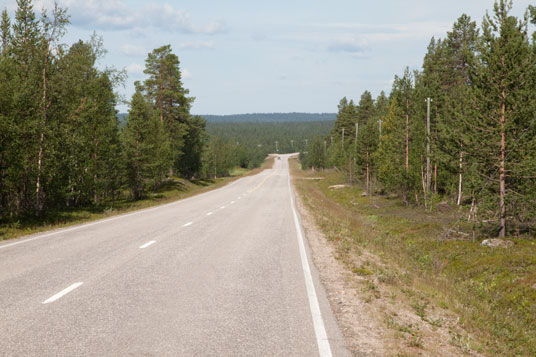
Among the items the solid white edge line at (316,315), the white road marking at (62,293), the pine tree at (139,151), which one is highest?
the pine tree at (139,151)

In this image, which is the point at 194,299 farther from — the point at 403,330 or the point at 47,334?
the point at 403,330

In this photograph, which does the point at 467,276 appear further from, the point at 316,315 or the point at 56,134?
the point at 56,134

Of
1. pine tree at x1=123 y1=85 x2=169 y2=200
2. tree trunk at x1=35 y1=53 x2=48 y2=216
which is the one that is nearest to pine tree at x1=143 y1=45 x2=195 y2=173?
pine tree at x1=123 y1=85 x2=169 y2=200

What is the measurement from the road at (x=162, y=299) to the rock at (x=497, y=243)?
9.23 meters

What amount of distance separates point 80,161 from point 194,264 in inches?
809

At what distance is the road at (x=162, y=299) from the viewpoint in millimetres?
5320

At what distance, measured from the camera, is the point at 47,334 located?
548cm

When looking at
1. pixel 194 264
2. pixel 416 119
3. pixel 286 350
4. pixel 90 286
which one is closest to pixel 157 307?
pixel 90 286

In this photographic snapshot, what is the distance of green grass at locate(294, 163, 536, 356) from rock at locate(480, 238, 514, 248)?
31 centimetres

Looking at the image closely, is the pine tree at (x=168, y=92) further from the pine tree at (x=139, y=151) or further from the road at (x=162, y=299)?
the road at (x=162, y=299)

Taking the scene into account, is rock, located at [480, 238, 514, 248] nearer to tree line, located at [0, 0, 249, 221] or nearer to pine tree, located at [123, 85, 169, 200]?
tree line, located at [0, 0, 249, 221]

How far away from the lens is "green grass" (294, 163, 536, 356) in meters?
7.96

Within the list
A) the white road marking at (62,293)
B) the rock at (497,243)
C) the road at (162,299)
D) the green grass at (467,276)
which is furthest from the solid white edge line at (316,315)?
the rock at (497,243)

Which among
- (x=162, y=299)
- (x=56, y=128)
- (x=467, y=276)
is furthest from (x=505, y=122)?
(x=56, y=128)
